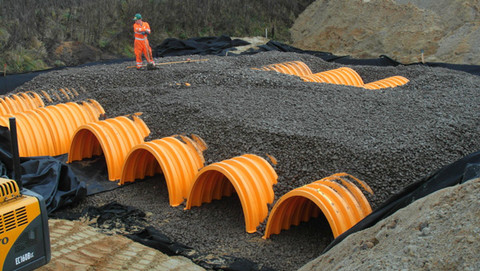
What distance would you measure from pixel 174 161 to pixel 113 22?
45.2 feet

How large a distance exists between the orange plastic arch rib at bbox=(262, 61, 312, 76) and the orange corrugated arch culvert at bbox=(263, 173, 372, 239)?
702 centimetres

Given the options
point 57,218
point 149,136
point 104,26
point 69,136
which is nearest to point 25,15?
point 104,26

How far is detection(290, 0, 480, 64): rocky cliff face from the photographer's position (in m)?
15.4

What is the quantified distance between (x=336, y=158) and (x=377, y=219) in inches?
57.6

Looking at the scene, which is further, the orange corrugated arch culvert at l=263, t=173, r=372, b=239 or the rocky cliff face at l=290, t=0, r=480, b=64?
the rocky cliff face at l=290, t=0, r=480, b=64

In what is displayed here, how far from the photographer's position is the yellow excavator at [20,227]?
3.45 m

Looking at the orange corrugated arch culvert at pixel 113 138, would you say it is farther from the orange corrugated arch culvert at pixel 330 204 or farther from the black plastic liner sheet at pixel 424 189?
the black plastic liner sheet at pixel 424 189

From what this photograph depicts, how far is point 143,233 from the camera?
5.58m

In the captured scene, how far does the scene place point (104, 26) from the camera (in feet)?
59.9

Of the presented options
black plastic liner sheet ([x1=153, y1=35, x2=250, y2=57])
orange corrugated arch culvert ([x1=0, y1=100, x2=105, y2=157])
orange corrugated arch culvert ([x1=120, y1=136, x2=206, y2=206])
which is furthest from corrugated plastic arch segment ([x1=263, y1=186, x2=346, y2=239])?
black plastic liner sheet ([x1=153, y1=35, x2=250, y2=57])

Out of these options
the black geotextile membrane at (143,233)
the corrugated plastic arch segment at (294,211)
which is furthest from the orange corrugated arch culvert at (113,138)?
the corrugated plastic arch segment at (294,211)

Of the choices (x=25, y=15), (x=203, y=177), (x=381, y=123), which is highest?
(x=25, y=15)

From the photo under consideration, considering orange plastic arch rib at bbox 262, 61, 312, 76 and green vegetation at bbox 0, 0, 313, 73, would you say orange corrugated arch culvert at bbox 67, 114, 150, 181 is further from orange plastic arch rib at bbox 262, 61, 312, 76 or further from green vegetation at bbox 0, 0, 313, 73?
green vegetation at bbox 0, 0, 313, 73

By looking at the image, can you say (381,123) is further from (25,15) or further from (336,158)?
(25,15)
